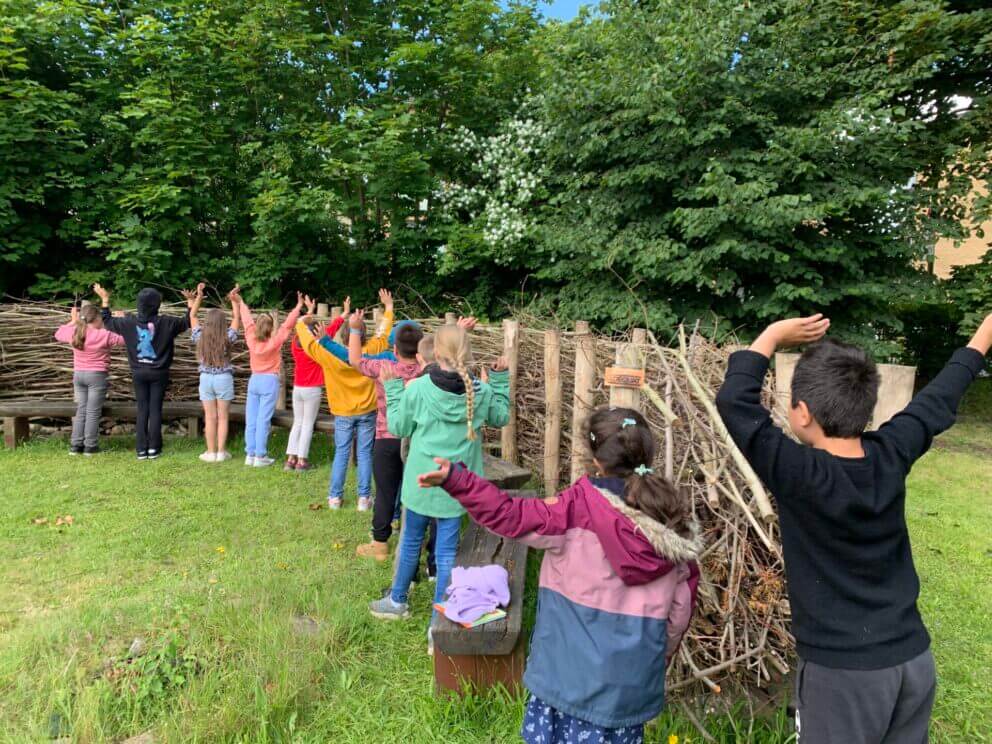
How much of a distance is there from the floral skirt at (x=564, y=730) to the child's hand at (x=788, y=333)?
1339 mm

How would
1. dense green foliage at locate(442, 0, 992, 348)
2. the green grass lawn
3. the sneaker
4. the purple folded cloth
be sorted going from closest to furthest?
the green grass lawn
the purple folded cloth
the sneaker
dense green foliage at locate(442, 0, 992, 348)

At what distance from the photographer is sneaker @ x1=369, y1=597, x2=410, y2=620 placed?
3756 millimetres

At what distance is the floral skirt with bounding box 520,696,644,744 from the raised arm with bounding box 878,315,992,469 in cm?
126

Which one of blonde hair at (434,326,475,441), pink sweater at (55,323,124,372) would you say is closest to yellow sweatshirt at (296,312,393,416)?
blonde hair at (434,326,475,441)

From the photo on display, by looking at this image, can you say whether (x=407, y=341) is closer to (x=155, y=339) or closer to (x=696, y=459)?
(x=696, y=459)

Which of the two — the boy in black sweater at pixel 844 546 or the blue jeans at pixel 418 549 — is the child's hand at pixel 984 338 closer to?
the boy in black sweater at pixel 844 546

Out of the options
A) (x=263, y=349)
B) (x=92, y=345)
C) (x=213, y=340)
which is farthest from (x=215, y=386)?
(x=92, y=345)

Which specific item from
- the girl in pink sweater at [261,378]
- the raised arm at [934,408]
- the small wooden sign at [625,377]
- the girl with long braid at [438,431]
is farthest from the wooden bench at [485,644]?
the girl in pink sweater at [261,378]

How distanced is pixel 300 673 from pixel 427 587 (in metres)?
1.33

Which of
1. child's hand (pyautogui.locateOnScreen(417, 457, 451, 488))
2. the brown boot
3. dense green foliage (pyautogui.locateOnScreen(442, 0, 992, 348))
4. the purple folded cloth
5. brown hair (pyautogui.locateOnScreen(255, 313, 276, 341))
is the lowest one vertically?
the brown boot

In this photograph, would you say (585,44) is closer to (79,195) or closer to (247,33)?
(247,33)

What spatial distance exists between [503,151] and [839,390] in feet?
35.0

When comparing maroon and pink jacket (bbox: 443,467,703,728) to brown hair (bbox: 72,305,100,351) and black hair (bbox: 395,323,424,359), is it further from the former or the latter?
brown hair (bbox: 72,305,100,351)

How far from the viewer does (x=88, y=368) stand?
287 inches
